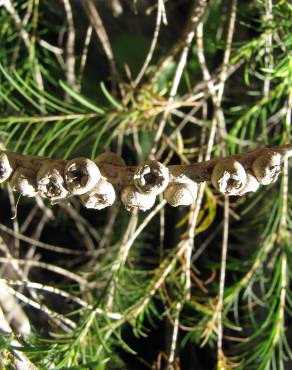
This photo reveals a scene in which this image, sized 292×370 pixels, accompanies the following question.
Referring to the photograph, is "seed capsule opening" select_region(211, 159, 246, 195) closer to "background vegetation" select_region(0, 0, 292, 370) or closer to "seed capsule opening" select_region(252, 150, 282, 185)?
"seed capsule opening" select_region(252, 150, 282, 185)

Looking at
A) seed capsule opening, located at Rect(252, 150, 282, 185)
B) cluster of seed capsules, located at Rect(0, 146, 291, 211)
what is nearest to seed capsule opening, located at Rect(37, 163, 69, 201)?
cluster of seed capsules, located at Rect(0, 146, 291, 211)

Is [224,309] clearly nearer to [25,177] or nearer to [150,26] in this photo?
[25,177]

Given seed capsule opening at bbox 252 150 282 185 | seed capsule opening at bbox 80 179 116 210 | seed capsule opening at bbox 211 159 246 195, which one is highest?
seed capsule opening at bbox 252 150 282 185

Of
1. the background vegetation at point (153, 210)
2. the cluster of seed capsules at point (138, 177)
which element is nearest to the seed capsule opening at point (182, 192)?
the cluster of seed capsules at point (138, 177)

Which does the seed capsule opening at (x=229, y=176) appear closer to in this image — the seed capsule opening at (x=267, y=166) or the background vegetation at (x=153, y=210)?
the seed capsule opening at (x=267, y=166)

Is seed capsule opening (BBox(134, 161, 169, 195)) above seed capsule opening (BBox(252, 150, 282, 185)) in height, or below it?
below

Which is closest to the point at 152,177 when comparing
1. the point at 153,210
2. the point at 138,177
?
the point at 138,177

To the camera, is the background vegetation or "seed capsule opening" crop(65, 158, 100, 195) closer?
"seed capsule opening" crop(65, 158, 100, 195)

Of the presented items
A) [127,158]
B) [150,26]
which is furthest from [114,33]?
[127,158]
